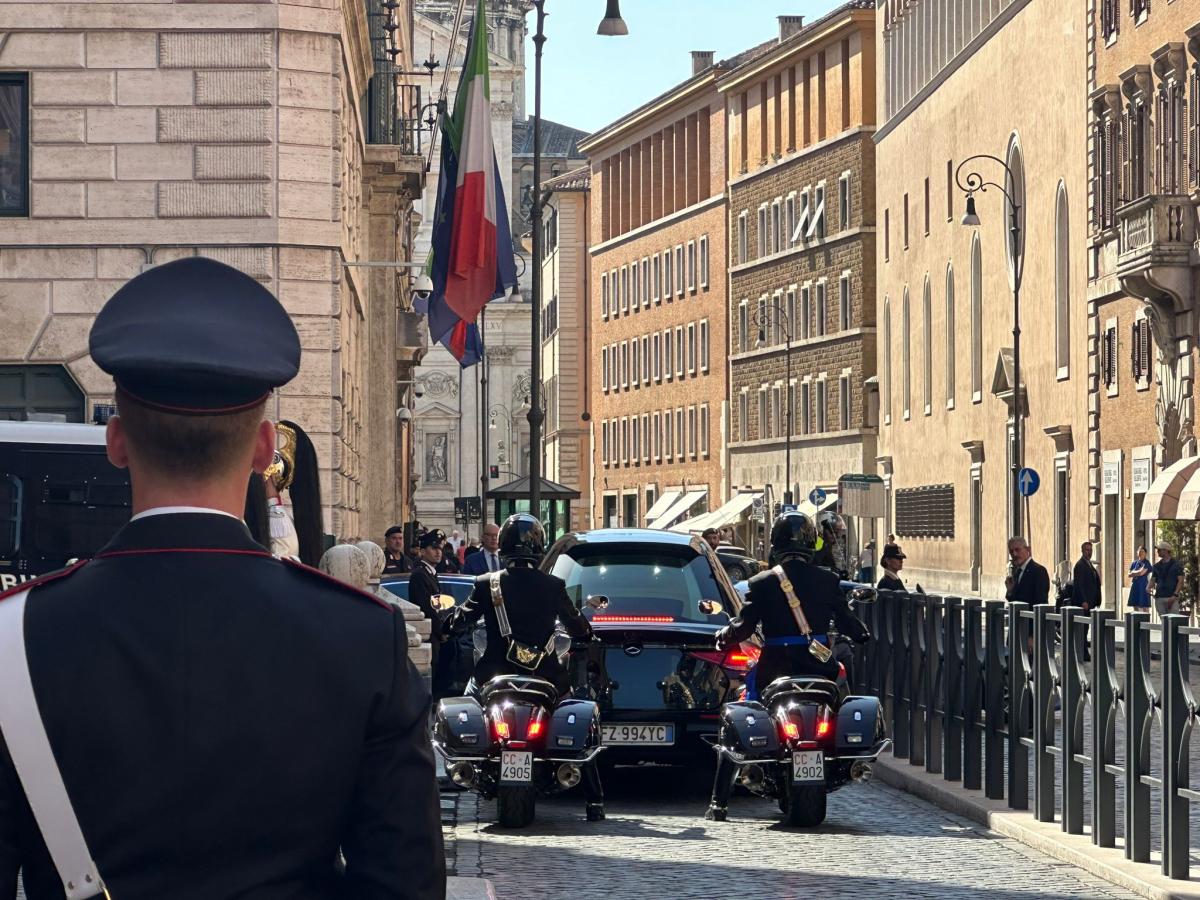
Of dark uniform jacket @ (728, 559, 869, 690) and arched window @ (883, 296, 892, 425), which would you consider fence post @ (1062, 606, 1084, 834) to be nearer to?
dark uniform jacket @ (728, 559, 869, 690)

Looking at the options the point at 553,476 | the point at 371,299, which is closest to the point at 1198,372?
the point at 371,299

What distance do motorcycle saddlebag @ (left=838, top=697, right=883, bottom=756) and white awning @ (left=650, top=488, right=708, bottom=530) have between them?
92.5 m

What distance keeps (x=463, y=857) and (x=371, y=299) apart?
31.9m

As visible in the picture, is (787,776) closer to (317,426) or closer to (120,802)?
(120,802)

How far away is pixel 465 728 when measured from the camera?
1434cm

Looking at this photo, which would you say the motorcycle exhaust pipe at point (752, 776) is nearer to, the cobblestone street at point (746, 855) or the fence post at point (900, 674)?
the cobblestone street at point (746, 855)

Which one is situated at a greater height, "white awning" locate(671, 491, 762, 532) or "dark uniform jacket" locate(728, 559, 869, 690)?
"white awning" locate(671, 491, 762, 532)

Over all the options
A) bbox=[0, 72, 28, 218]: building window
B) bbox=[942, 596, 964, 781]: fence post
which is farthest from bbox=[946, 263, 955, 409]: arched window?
bbox=[942, 596, 964, 781]: fence post

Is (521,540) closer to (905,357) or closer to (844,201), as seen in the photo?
(905,357)

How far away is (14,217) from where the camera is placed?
29750 millimetres

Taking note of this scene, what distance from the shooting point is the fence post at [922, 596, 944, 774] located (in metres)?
16.9

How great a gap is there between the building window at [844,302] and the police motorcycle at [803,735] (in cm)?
7657

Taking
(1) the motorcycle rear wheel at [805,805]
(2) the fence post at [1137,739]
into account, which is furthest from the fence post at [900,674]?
(2) the fence post at [1137,739]

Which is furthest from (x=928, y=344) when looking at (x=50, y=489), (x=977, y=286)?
(x=50, y=489)
